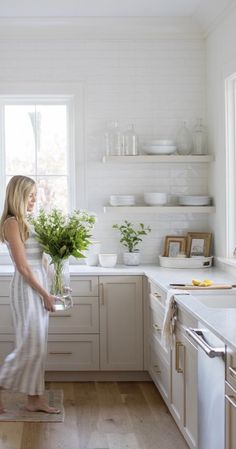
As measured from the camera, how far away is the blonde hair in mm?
4156

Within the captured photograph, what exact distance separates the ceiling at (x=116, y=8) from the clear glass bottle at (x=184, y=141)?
0.82 m

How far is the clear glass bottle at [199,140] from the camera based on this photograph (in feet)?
17.7

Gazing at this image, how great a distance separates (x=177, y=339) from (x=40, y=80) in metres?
2.64

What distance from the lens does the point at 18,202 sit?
4164mm

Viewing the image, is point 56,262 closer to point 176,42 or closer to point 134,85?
point 134,85


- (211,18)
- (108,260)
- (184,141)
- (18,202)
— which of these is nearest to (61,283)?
(18,202)

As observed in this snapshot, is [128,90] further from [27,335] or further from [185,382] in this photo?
[185,382]

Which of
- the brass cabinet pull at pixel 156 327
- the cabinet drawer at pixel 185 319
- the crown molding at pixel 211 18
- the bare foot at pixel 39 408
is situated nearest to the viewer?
the cabinet drawer at pixel 185 319

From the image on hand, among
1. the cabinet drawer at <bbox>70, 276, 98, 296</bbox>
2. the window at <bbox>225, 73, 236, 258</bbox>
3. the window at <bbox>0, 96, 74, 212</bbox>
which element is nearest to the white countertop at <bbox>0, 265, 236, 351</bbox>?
the cabinet drawer at <bbox>70, 276, 98, 296</bbox>

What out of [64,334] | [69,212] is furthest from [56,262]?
[69,212]

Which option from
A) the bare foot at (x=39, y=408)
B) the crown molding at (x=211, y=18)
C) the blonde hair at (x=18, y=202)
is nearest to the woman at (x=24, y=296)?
the blonde hair at (x=18, y=202)

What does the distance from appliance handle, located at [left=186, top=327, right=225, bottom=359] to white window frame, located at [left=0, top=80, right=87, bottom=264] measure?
2437 mm

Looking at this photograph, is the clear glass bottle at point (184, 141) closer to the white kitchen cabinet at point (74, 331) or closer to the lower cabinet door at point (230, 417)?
the white kitchen cabinet at point (74, 331)

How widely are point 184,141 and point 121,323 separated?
153cm
